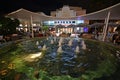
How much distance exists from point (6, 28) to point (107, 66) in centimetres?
1984

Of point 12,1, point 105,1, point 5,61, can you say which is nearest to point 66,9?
point 12,1

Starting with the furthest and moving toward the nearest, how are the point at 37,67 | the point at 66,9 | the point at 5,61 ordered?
the point at 66,9, the point at 5,61, the point at 37,67

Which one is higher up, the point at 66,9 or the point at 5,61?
the point at 66,9

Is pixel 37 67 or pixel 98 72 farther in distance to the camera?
pixel 37 67

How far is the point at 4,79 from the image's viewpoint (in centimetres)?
386

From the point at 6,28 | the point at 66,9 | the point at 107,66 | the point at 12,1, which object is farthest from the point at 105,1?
the point at 66,9

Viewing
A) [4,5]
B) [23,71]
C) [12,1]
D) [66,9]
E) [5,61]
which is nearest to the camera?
[23,71]

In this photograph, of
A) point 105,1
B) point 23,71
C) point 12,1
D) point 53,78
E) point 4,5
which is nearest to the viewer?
point 53,78

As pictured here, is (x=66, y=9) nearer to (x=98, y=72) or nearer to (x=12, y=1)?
(x=12, y=1)

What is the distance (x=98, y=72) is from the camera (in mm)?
4348

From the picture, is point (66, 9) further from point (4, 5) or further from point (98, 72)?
point (98, 72)

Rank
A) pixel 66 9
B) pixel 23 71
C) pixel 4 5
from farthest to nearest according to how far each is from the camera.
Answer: pixel 66 9, pixel 4 5, pixel 23 71

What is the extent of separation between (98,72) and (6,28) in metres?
20.2

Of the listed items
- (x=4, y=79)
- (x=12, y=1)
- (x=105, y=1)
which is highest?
(x=12, y=1)
